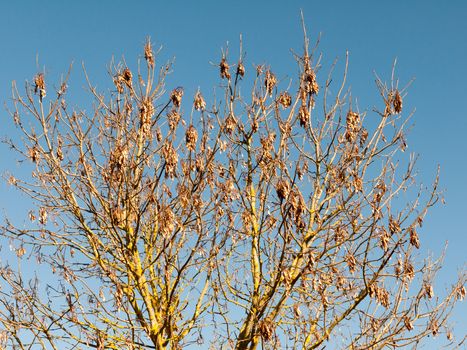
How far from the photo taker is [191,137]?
7.76 m

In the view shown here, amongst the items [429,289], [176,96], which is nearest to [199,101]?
[176,96]

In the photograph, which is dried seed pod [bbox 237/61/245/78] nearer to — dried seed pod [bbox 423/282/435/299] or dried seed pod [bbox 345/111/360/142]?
dried seed pod [bbox 345/111/360/142]

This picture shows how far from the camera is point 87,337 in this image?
880 cm

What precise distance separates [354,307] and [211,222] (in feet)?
8.07

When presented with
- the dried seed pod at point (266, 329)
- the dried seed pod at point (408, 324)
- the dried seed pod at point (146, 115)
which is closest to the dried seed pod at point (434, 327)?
the dried seed pod at point (408, 324)

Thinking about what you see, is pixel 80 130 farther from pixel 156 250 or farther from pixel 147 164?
pixel 156 250

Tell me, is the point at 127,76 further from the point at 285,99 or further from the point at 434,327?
the point at 434,327

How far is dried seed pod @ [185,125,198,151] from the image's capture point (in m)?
7.75

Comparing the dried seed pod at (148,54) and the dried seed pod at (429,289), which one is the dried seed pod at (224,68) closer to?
the dried seed pod at (148,54)

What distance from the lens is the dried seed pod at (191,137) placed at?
25.4 ft

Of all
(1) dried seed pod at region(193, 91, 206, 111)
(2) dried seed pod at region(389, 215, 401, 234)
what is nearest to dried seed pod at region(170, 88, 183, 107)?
(1) dried seed pod at region(193, 91, 206, 111)

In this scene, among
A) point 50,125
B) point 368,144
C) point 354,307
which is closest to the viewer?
point 354,307

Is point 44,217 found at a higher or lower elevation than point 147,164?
lower

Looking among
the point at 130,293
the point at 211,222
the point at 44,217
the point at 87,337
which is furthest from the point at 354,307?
the point at 44,217
